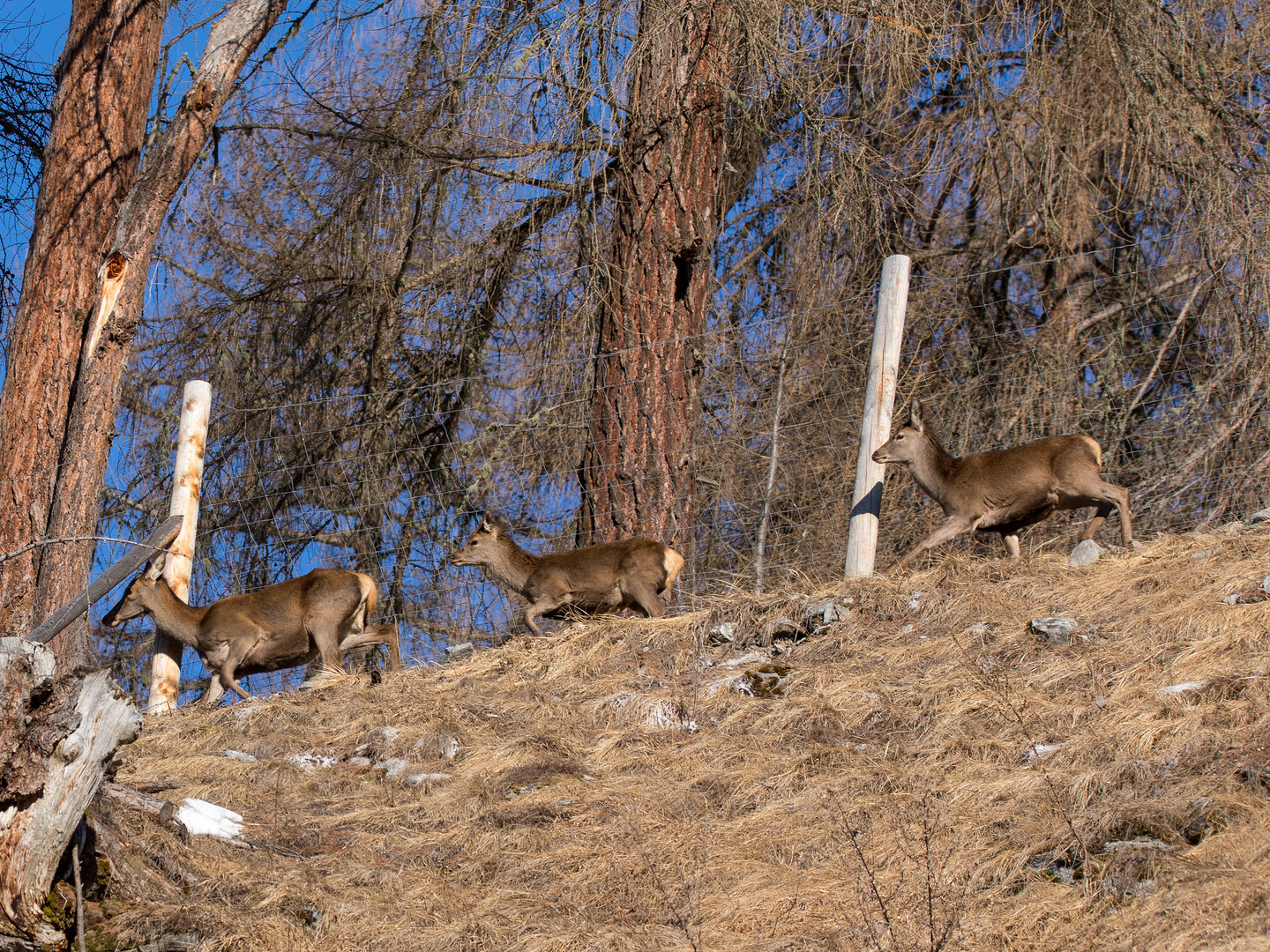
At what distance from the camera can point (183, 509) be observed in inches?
380

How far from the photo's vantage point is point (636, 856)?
4.96m

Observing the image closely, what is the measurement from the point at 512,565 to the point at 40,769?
6805 mm

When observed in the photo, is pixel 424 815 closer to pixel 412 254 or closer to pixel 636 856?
pixel 636 856

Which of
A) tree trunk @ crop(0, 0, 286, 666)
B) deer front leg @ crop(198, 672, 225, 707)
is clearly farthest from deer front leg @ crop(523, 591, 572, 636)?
tree trunk @ crop(0, 0, 286, 666)

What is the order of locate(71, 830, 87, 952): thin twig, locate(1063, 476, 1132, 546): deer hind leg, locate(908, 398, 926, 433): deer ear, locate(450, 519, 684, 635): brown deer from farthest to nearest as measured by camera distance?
locate(450, 519, 684, 635): brown deer → locate(908, 398, 926, 433): deer ear → locate(1063, 476, 1132, 546): deer hind leg → locate(71, 830, 87, 952): thin twig

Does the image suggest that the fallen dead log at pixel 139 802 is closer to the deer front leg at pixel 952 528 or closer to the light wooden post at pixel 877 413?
the light wooden post at pixel 877 413

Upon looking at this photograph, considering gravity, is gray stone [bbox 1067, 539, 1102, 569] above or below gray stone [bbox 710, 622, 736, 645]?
above

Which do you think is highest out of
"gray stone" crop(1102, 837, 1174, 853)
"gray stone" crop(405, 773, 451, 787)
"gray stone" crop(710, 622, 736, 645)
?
"gray stone" crop(710, 622, 736, 645)

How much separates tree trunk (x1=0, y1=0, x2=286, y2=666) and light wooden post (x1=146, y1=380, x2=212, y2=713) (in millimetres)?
609

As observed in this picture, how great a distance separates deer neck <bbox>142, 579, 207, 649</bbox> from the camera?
386 inches

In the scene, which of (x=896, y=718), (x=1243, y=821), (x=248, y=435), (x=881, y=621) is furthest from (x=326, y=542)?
(x=1243, y=821)

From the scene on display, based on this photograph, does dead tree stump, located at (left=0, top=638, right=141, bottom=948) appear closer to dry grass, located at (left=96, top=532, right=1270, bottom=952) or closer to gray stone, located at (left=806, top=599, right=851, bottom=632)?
dry grass, located at (left=96, top=532, right=1270, bottom=952)

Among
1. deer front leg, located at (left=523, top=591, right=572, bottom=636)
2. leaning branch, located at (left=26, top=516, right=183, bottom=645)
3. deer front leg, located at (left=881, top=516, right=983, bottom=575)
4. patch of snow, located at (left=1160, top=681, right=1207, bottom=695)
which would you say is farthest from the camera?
deer front leg, located at (left=523, top=591, right=572, bottom=636)

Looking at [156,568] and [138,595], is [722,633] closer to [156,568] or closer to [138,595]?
[156,568]
